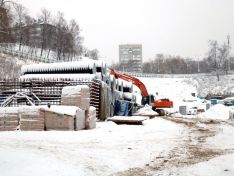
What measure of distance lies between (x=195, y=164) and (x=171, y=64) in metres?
142

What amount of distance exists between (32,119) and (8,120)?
1.04m

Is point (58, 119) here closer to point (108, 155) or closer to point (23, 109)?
point (23, 109)

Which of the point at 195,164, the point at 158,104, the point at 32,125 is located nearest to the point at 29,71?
the point at 32,125

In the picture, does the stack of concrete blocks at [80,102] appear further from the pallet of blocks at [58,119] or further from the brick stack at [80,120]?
the pallet of blocks at [58,119]

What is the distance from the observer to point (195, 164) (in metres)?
8.30

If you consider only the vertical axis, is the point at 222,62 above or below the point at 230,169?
above

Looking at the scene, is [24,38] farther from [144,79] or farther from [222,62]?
[222,62]

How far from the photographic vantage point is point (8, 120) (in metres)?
14.7

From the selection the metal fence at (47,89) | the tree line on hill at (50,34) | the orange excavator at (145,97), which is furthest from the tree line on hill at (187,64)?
the metal fence at (47,89)

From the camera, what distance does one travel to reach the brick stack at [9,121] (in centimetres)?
1468

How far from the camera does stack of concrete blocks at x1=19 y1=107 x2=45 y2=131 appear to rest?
1438 cm

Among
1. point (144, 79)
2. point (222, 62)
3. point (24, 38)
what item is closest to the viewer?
point (24, 38)

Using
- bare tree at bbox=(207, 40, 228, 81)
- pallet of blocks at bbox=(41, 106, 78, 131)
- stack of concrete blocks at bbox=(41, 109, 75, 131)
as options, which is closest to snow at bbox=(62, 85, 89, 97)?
pallet of blocks at bbox=(41, 106, 78, 131)

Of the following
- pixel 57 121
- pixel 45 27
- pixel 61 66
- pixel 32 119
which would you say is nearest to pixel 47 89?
pixel 61 66
